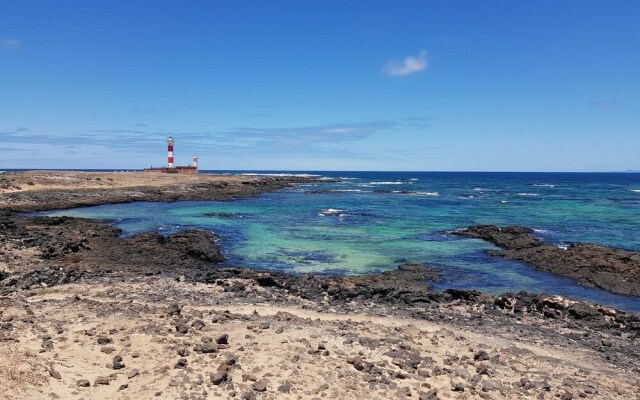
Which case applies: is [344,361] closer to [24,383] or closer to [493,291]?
[24,383]

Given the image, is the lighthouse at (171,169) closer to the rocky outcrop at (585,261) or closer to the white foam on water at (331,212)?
the white foam on water at (331,212)

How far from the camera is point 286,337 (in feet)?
31.3

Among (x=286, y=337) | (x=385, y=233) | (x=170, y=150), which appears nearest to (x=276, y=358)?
(x=286, y=337)

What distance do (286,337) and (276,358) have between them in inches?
40.1

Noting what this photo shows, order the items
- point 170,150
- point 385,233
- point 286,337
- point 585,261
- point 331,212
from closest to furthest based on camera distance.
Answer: point 286,337 → point 585,261 → point 385,233 → point 331,212 → point 170,150

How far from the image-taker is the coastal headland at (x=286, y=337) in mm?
7695

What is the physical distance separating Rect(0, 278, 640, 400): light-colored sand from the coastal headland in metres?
0.03

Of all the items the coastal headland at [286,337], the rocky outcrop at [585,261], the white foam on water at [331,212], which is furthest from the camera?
the white foam on water at [331,212]

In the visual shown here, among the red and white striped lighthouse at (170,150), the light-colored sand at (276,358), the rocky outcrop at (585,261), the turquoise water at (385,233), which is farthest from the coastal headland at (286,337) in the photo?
the red and white striped lighthouse at (170,150)

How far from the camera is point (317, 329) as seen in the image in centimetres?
1027

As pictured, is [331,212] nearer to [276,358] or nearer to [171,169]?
[276,358]

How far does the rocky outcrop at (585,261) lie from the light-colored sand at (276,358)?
8.79m

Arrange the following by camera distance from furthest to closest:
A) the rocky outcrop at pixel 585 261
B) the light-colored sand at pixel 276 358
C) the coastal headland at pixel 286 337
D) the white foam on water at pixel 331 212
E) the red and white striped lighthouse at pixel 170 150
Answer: the red and white striped lighthouse at pixel 170 150 → the white foam on water at pixel 331 212 → the rocky outcrop at pixel 585 261 → the coastal headland at pixel 286 337 → the light-colored sand at pixel 276 358

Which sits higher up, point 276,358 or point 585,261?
point 276,358
